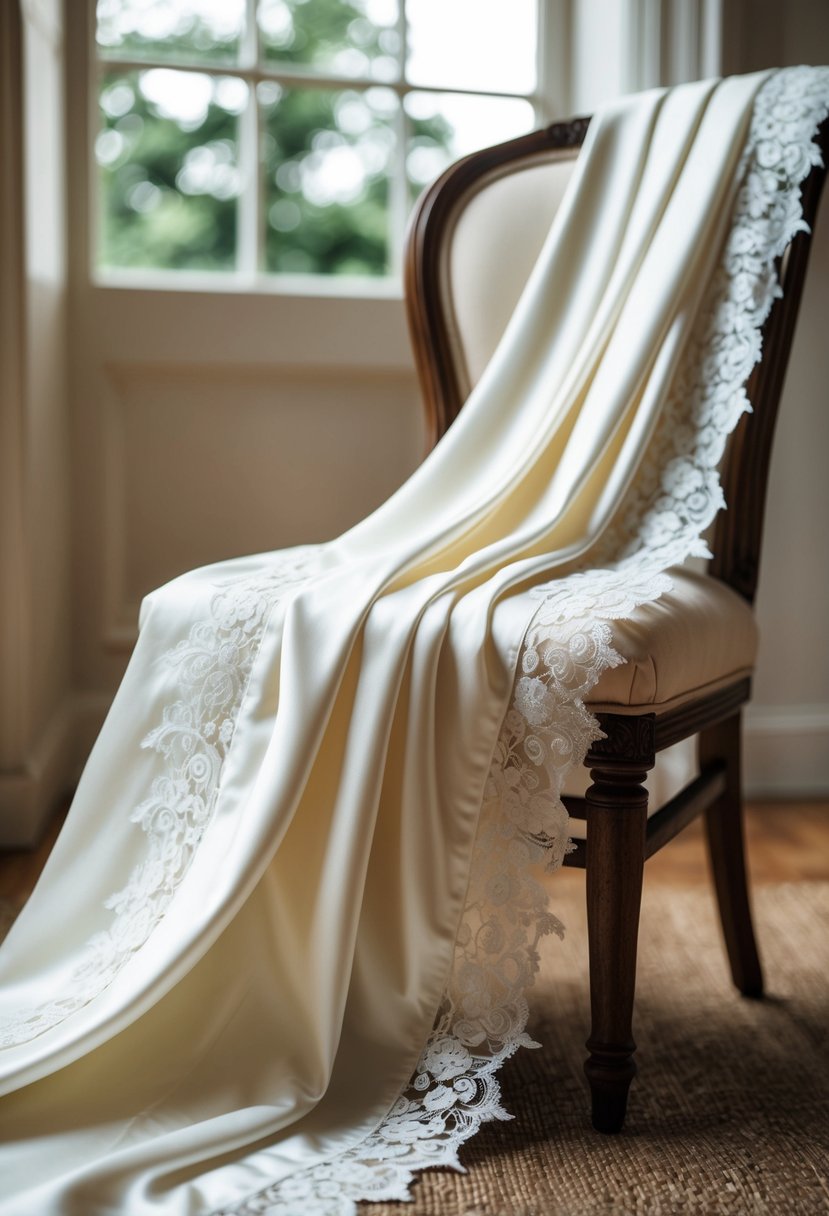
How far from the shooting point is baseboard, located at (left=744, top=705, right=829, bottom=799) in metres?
2.48

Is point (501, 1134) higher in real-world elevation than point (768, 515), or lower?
lower

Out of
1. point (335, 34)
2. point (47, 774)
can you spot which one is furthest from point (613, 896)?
point (335, 34)

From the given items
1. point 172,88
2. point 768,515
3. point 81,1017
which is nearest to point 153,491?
point 172,88

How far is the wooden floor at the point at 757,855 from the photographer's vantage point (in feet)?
6.35

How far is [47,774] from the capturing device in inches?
84.4

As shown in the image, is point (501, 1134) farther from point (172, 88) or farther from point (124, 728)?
point (172, 88)

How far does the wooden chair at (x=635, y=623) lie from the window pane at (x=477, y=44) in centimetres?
95

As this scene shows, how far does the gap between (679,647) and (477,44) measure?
1871mm

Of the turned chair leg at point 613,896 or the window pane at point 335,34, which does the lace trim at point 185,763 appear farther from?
the window pane at point 335,34

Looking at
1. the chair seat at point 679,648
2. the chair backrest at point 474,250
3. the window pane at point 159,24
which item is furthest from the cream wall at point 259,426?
the chair seat at point 679,648

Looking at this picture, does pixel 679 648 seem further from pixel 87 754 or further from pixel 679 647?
pixel 87 754

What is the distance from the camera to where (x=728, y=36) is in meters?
2.27

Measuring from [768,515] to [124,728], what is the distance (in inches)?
62.6

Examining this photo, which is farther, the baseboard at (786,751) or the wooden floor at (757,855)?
the baseboard at (786,751)
